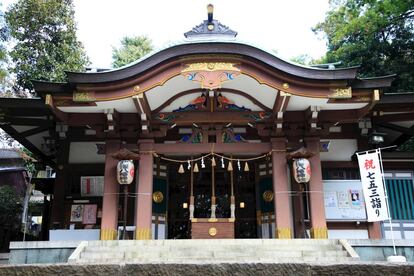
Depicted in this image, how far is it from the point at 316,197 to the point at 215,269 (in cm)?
749

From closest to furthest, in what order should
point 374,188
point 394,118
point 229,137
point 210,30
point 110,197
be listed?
point 374,188 < point 110,197 < point 210,30 < point 229,137 < point 394,118

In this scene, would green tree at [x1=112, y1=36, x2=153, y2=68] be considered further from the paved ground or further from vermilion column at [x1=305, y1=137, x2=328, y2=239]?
the paved ground

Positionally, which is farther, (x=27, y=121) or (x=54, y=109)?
(x=27, y=121)

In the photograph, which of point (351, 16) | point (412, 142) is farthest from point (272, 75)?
point (351, 16)

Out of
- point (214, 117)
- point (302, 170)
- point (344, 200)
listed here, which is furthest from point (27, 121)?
point (344, 200)

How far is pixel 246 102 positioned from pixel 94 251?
5395 millimetres

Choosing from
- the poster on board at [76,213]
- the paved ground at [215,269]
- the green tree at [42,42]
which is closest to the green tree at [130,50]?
the green tree at [42,42]

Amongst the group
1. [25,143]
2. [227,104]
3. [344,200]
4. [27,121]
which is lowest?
[344,200]

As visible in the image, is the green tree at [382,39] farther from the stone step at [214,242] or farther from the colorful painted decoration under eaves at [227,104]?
the stone step at [214,242]

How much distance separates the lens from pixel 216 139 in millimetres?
10844

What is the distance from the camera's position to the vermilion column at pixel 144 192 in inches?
390

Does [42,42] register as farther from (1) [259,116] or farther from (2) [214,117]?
(1) [259,116]

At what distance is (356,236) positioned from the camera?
1112 cm

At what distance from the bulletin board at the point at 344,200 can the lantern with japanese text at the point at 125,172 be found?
18.4ft
